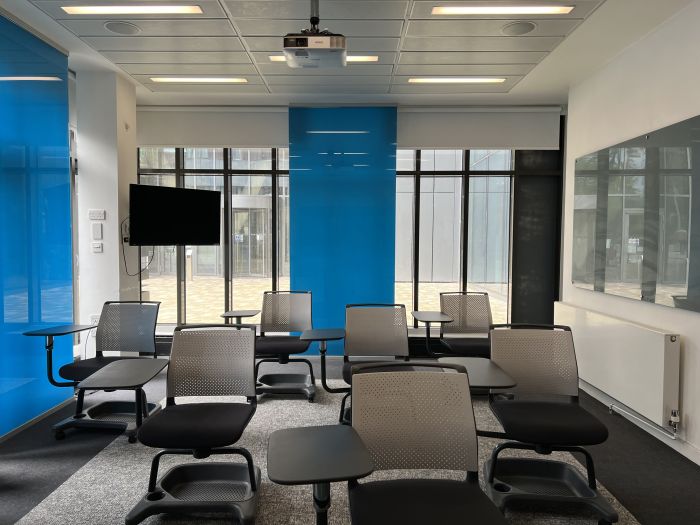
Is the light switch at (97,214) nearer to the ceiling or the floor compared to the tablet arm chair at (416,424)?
nearer to the ceiling

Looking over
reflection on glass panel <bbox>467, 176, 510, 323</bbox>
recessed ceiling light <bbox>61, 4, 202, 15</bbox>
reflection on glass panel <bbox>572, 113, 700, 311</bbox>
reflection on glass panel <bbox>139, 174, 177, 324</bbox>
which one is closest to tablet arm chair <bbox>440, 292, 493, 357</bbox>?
reflection on glass panel <bbox>572, 113, 700, 311</bbox>

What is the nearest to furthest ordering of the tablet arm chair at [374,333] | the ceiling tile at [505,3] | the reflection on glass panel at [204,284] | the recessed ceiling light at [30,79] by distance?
the ceiling tile at [505,3] < the recessed ceiling light at [30,79] < the tablet arm chair at [374,333] < the reflection on glass panel at [204,284]

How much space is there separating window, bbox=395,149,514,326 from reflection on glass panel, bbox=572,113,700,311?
151 centimetres

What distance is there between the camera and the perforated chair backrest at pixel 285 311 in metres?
4.65

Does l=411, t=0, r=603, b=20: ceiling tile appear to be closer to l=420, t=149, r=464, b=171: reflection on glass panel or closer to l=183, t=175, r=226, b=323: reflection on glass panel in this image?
l=420, t=149, r=464, b=171: reflection on glass panel

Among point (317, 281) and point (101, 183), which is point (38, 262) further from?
point (317, 281)

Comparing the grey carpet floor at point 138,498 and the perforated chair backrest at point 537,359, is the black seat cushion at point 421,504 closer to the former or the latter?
the grey carpet floor at point 138,498

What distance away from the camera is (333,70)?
4582 millimetres

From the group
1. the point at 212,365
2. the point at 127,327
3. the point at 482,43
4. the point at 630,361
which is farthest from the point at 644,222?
the point at 127,327

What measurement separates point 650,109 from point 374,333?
280 cm

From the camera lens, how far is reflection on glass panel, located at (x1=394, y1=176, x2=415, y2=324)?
628 cm

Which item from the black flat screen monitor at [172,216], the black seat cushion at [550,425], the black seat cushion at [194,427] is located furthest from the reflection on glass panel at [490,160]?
the black seat cushion at [194,427]

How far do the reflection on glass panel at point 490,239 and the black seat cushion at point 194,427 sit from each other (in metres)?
4.45

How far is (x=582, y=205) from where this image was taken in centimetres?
483
